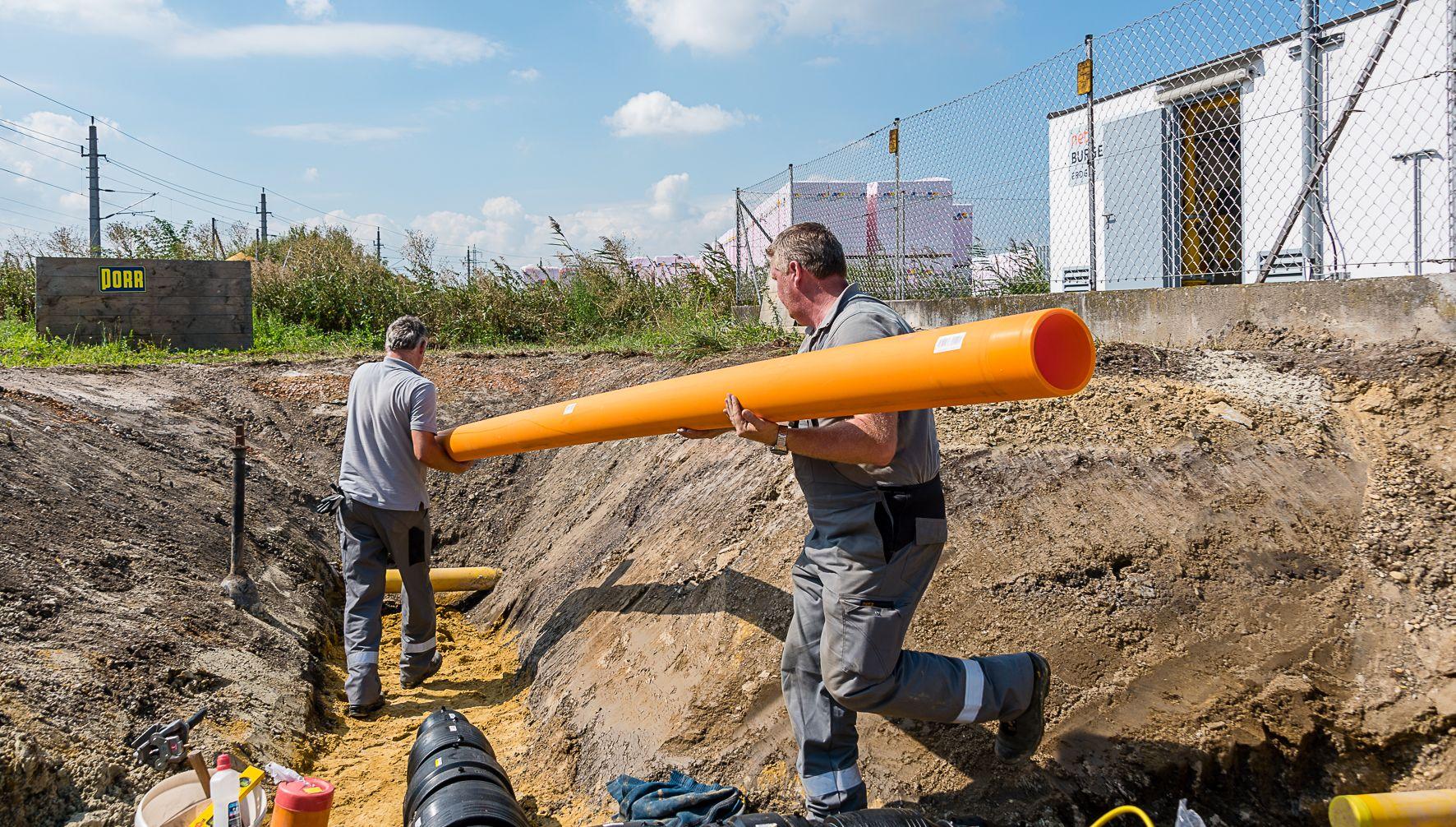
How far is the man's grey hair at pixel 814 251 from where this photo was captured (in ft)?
10.5

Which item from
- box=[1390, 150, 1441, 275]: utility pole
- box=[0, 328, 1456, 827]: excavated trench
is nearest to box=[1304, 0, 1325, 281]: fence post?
box=[1390, 150, 1441, 275]: utility pole

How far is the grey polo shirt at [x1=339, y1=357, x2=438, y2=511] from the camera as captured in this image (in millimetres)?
5121

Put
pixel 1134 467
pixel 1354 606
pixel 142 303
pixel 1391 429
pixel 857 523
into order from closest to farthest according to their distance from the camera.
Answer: pixel 857 523, pixel 1354 606, pixel 1134 467, pixel 1391 429, pixel 142 303

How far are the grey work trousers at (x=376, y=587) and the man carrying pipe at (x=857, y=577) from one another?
2.84 metres

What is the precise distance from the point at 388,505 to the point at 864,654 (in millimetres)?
3244

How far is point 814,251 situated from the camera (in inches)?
126

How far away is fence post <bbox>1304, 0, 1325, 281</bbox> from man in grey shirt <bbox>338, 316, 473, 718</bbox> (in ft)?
19.9

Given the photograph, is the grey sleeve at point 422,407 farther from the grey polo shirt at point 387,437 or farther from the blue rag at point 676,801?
the blue rag at point 676,801

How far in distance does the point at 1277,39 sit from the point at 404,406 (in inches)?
259

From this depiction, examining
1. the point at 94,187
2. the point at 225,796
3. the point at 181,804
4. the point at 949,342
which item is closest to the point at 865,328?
the point at 949,342

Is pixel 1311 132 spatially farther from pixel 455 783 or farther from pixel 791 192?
pixel 455 783

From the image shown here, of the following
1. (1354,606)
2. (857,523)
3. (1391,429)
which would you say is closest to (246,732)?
(857,523)

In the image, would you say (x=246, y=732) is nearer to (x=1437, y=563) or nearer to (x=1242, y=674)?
(x=1242, y=674)

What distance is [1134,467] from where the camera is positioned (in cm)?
461
